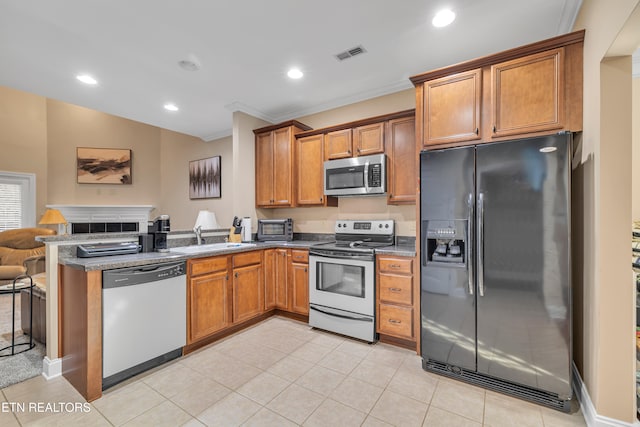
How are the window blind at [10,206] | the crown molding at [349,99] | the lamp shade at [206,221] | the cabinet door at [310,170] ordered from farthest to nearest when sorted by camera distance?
the window blind at [10,206] < the cabinet door at [310,170] < the lamp shade at [206,221] < the crown molding at [349,99]

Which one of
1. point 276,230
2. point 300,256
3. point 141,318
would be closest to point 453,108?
point 300,256

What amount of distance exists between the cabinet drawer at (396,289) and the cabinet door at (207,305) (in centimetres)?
159

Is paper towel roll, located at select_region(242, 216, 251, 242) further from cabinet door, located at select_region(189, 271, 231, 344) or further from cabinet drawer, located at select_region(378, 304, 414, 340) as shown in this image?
cabinet drawer, located at select_region(378, 304, 414, 340)

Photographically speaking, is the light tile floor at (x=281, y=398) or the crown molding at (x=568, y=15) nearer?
the light tile floor at (x=281, y=398)

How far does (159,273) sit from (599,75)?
3.26 metres

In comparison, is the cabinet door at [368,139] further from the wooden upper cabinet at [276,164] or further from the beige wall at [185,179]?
the beige wall at [185,179]

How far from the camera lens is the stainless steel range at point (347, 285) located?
2.79 metres

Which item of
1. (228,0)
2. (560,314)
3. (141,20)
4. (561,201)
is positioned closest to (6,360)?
(141,20)

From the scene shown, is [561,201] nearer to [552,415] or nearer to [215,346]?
[552,415]

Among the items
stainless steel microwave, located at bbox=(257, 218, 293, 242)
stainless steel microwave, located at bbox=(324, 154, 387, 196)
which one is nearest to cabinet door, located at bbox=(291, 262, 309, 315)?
stainless steel microwave, located at bbox=(257, 218, 293, 242)

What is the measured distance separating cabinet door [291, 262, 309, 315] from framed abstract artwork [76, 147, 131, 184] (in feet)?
17.3

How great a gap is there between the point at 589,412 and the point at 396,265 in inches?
59.2

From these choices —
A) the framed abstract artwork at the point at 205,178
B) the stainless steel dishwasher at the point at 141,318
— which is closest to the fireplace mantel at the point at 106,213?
the framed abstract artwork at the point at 205,178

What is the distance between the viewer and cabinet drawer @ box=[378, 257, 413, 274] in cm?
261
